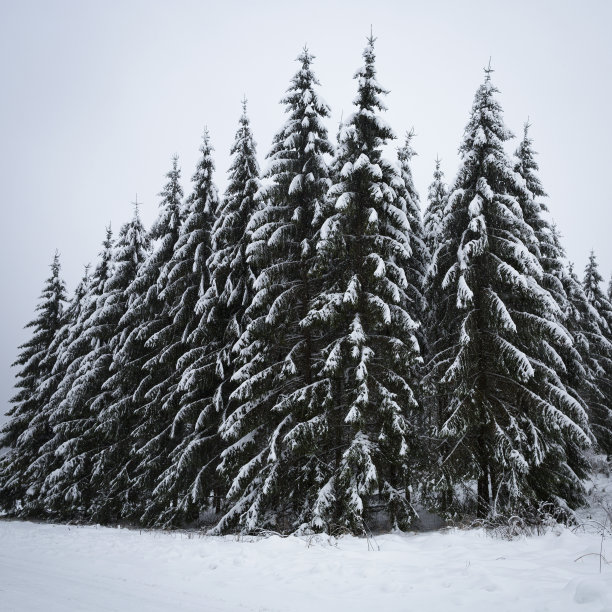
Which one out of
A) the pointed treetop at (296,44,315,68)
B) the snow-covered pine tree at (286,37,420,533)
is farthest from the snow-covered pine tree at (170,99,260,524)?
the snow-covered pine tree at (286,37,420,533)

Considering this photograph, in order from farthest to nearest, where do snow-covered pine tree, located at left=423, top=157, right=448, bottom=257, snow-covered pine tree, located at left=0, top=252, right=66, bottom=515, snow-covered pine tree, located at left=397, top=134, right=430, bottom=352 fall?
snow-covered pine tree, located at left=0, top=252, right=66, bottom=515 → snow-covered pine tree, located at left=423, top=157, right=448, bottom=257 → snow-covered pine tree, located at left=397, top=134, right=430, bottom=352

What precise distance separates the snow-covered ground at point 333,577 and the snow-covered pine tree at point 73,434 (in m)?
13.9

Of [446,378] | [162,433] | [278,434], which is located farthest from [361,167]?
[162,433]

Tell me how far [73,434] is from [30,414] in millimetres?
6576

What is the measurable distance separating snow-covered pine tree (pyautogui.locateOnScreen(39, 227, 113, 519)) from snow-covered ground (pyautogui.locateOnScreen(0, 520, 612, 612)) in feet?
45.5

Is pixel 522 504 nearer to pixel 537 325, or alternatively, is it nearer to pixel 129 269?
pixel 537 325

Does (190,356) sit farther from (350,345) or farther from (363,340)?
(363,340)

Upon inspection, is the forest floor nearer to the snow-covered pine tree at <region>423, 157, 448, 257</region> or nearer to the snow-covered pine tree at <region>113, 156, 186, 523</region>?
the snow-covered pine tree at <region>113, 156, 186, 523</region>

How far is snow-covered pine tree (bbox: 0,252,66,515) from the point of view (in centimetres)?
2616

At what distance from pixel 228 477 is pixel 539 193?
55.8 ft

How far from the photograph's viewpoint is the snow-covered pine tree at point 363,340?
42.4ft

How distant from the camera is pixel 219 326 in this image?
60.1 feet

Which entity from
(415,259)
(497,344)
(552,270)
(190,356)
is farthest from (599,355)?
(190,356)

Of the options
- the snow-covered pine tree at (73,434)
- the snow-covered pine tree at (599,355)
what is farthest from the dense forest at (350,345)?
the snow-covered pine tree at (599,355)
